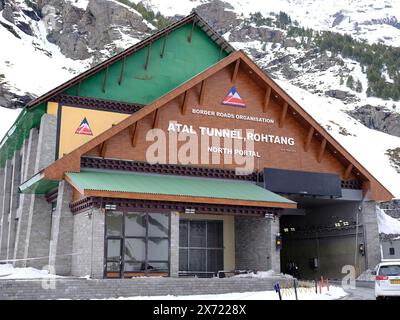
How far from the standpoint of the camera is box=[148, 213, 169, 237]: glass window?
25703 millimetres

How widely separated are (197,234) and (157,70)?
12183 mm

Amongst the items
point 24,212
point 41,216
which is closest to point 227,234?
point 41,216

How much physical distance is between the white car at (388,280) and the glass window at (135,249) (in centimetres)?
1066

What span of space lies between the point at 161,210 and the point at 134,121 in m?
5.06

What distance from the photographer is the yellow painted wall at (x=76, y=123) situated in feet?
107

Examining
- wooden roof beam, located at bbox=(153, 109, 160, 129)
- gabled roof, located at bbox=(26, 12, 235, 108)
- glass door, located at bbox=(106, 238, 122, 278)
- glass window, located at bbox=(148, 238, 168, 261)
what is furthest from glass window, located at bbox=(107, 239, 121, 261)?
A: gabled roof, located at bbox=(26, 12, 235, 108)

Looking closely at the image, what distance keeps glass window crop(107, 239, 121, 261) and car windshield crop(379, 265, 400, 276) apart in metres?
11.4

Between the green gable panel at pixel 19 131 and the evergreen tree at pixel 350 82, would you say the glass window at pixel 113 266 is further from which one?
the evergreen tree at pixel 350 82

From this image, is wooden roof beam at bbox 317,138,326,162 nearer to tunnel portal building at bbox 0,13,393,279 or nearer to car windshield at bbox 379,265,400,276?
tunnel portal building at bbox 0,13,393,279

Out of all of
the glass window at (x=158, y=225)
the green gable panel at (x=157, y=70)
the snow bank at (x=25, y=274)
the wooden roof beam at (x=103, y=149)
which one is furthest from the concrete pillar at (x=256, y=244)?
the green gable panel at (x=157, y=70)

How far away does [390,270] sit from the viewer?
19484mm

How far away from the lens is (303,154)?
33344 mm
